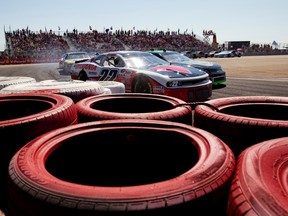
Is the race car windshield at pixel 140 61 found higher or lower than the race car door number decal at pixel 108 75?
higher

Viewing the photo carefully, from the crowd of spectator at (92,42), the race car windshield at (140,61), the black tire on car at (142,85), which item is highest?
the crowd of spectator at (92,42)

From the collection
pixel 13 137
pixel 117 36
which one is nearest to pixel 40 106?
pixel 13 137

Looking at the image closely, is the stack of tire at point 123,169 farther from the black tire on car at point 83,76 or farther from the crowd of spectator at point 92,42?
the crowd of spectator at point 92,42

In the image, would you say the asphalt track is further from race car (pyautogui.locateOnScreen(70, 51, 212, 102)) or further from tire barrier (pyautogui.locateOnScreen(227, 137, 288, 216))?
tire barrier (pyautogui.locateOnScreen(227, 137, 288, 216))

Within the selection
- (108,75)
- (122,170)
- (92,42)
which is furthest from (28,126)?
(92,42)

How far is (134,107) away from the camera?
130 inches

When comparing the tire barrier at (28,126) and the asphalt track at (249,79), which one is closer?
the tire barrier at (28,126)

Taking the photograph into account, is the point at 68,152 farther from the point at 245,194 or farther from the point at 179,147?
the point at 245,194

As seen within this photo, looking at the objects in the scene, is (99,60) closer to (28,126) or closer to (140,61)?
(140,61)

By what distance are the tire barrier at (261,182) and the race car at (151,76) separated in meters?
4.77

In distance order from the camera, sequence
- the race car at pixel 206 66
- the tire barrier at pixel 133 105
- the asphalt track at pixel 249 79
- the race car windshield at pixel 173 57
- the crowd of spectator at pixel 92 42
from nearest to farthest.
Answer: the tire barrier at pixel 133 105 < the asphalt track at pixel 249 79 < the race car at pixel 206 66 < the race car windshield at pixel 173 57 < the crowd of spectator at pixel 92 42

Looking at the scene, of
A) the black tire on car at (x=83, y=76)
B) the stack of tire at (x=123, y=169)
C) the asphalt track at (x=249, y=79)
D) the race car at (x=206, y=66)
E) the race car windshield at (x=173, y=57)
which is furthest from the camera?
the race car windshield at (x=173, y=57)

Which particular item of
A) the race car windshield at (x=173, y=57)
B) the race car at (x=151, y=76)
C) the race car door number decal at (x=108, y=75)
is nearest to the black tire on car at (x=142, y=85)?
the race car at (x=151, y=76)

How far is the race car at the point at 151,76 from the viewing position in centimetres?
634
